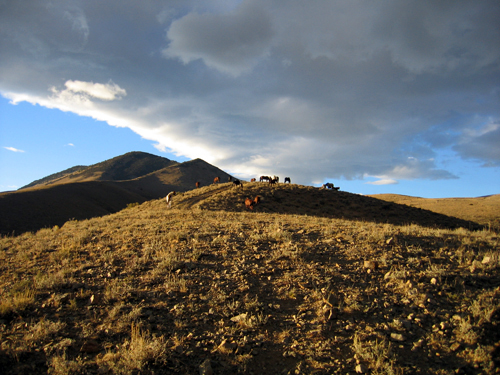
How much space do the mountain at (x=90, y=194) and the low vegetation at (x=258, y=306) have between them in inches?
1116

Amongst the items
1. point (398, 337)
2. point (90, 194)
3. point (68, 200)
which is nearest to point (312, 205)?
point (398, 337)

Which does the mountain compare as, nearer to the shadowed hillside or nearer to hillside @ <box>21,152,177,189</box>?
hillside @ <box>21,152,177,189</box>

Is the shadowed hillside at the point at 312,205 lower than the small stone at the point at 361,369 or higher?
higher

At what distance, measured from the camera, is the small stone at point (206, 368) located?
14.5ft

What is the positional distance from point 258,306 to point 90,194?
256ft

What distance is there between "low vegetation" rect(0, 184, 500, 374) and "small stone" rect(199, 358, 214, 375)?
0.7 inches

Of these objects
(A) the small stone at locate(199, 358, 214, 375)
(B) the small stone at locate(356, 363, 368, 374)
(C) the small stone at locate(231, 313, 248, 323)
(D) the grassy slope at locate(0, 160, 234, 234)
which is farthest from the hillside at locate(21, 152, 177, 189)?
(B) the small stone at locate(356, 363, 368, 374)

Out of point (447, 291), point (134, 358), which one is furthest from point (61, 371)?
point (447, 291)

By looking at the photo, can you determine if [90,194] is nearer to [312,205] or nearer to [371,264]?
[312,205]

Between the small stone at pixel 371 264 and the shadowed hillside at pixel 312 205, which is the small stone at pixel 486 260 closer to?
the small stone at pixel 371 264

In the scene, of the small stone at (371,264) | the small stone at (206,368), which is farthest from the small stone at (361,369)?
the small stone at (371,264)

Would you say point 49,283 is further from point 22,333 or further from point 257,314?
point 257,314

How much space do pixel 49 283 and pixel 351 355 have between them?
7505mm

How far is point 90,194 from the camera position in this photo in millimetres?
71750
